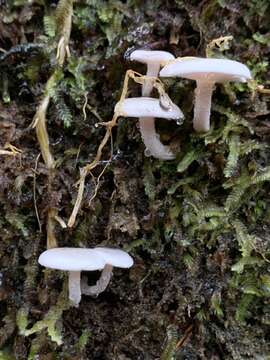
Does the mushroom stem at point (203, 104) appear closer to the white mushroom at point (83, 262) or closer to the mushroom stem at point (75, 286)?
the white mushroom at point (83, 262)

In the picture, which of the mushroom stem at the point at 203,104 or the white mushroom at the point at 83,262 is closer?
the white mushroom at the point at 83,262

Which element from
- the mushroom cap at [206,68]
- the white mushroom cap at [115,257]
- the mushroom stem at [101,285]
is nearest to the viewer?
the mushroom cap at [206,68]

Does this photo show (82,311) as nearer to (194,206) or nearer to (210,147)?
(194,206)

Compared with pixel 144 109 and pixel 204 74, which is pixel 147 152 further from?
pixel 204 74

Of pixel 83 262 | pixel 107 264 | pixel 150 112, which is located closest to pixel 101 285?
pixel 107 264

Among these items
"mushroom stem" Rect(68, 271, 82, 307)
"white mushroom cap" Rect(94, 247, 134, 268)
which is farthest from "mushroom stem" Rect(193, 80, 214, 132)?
"mushroom stem" Rect(68, 271, 82, 307)

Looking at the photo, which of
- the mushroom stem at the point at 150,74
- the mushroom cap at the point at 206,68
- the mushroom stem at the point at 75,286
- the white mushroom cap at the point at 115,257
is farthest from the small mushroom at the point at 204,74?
the mushroom stem at the point at 75,286

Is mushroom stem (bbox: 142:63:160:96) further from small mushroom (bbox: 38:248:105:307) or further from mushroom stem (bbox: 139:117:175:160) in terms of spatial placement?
small mushroom (bbox: 38:248:105:307)
